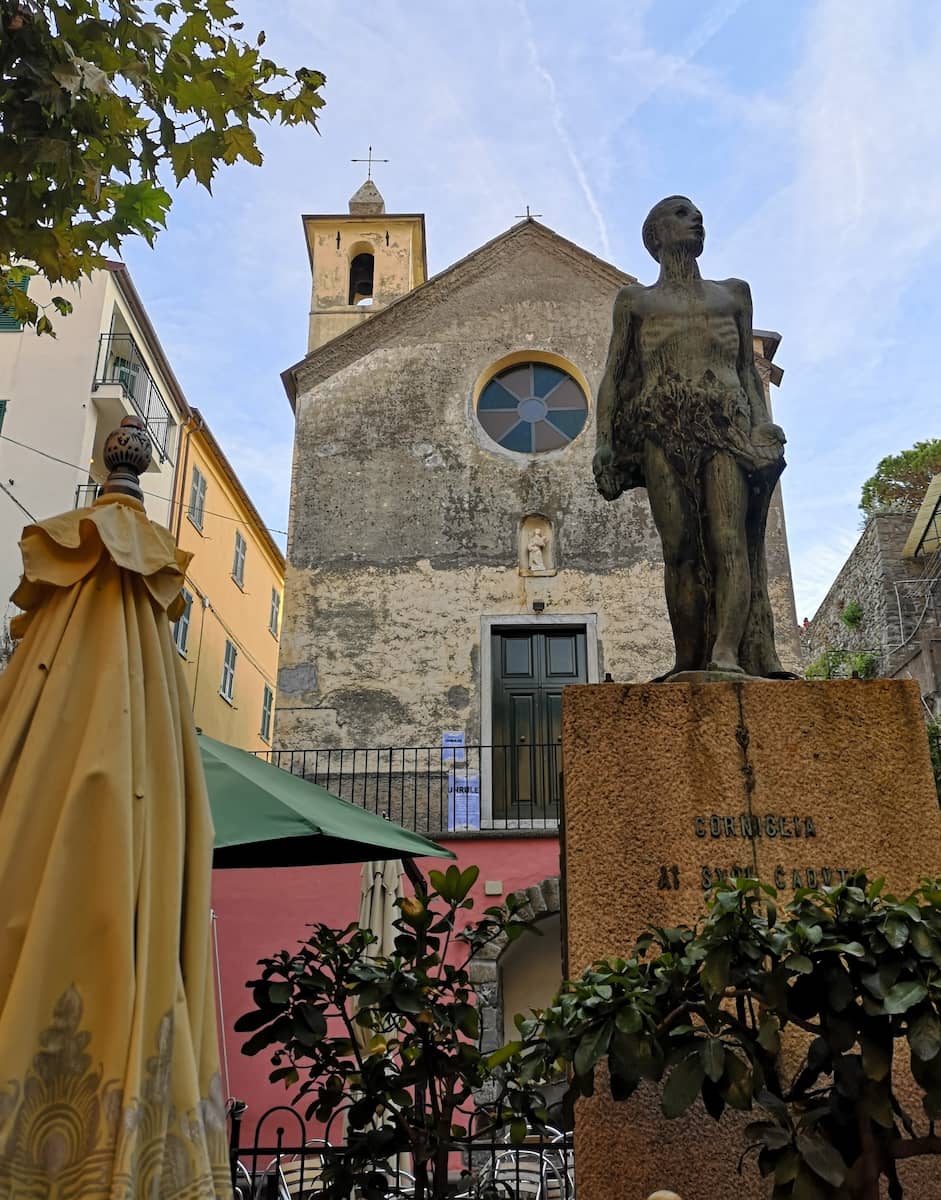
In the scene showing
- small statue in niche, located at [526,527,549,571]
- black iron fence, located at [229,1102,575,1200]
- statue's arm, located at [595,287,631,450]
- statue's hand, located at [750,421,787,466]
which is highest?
small statue in niche, located at [526,527,549,571]

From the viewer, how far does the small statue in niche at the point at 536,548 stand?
52.7ft

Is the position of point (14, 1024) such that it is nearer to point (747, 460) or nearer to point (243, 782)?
point (243, 782)

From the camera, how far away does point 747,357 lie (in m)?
4.73

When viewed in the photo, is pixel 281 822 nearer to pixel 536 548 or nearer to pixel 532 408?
pixel 536 548

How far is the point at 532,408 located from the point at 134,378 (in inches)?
274

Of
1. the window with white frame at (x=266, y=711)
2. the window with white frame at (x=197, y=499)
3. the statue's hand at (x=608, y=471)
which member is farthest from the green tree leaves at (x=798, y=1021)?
the window with white frame at (x=266, y=711)

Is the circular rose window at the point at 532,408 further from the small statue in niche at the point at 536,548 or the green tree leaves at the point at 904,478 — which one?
the green tree leaves at the point at 904,478

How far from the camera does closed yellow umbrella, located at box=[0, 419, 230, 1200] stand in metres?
2.31

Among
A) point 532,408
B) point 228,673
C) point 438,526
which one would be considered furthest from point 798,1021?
point 228,673

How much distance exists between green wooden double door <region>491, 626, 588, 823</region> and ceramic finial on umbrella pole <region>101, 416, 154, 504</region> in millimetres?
11566

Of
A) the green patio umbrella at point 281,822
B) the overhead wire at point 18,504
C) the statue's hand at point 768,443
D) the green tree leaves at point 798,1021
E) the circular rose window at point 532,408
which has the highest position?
the circular rose window at point 532,408

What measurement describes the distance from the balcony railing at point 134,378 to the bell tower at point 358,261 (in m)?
4.22

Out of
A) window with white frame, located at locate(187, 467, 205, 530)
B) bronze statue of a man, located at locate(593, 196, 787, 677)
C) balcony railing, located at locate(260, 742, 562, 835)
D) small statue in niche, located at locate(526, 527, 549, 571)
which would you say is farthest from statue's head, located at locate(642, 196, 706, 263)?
window with white frame, located at locate(187, 467, 205, 530)

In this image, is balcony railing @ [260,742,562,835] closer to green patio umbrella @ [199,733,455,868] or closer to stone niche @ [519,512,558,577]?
stone niche @ [519,512,558,577]
